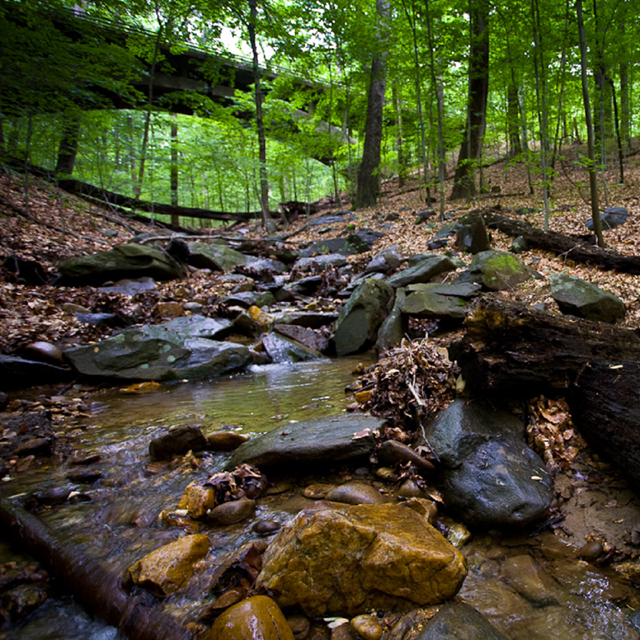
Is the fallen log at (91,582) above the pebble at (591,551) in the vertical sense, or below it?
above

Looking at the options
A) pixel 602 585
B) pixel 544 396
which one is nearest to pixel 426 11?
pixel 544 396

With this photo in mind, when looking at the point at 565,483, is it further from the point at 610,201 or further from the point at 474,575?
the point at 610,201

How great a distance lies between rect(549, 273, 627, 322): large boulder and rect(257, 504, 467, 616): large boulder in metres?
4.46

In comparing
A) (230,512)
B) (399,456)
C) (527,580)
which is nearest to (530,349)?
(399,456)

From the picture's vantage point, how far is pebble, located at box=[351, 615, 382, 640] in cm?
154

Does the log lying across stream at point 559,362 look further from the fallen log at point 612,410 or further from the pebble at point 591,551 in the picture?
the pebble at point 591,551

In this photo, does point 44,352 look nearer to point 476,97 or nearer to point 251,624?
point 251,624

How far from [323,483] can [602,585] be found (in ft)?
5.39

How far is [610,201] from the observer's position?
33.8 ft

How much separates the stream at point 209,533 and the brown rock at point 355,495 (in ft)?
0.56

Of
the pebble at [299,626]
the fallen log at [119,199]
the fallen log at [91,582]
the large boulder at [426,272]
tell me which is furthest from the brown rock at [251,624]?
the fallen log at [119,199]

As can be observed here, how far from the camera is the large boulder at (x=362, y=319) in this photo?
6.41 metres

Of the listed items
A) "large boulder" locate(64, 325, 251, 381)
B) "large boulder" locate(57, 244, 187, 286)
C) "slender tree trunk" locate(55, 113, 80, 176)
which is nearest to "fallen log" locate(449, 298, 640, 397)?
"large boulder" locate(64, 325, 251, 381)

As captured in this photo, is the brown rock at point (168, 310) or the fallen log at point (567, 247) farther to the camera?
the brown rock at point (168, 310)
